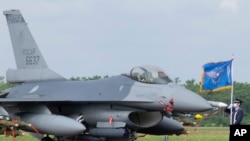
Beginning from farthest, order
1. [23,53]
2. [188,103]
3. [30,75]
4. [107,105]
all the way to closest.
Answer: [23,53] < [30,75] < [107,105] < [188,103]

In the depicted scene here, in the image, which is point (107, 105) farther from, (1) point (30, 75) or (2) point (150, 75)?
(1) point (30, 75)

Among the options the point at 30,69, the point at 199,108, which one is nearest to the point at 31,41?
the point at 30,69

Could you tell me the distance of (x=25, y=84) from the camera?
74.4 feet

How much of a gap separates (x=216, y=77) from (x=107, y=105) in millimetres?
3155

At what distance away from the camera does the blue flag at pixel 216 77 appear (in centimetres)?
2080

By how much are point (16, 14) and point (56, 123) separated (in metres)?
5.73

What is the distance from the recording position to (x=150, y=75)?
19281 millimetres

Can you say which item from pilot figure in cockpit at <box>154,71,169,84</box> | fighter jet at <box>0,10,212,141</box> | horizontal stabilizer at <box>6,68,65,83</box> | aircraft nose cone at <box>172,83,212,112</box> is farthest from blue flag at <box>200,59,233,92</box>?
horizontal stabilizer at <box>6,68,65,83</box>

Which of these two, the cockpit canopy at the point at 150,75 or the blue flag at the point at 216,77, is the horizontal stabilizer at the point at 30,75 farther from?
the blue flag at the point at 216,77

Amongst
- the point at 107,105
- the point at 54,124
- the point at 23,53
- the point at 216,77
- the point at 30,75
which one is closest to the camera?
the point at 54,124

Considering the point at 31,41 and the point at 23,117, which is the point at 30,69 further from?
the point at 23,117

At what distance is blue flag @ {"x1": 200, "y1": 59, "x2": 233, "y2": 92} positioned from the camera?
20.8 metres

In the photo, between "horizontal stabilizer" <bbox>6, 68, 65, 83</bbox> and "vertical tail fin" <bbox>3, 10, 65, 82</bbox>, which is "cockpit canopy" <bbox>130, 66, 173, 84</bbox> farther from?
"vertical tail fin" <bbox>3, 10, 65, 82</bbox>

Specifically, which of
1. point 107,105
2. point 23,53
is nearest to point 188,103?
point 107,105
